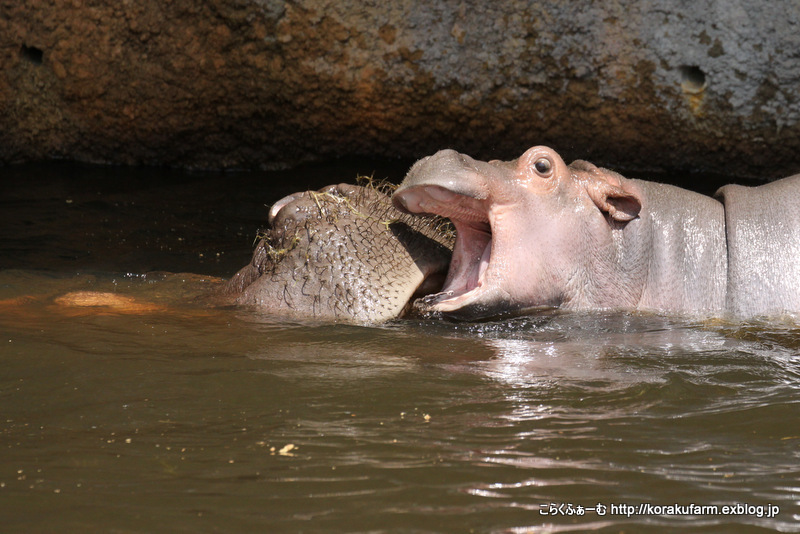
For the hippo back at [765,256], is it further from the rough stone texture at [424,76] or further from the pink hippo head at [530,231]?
the rough stone texture at [424,76]

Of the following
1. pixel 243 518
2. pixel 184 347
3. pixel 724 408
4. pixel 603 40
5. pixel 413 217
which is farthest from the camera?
pixel 603 40

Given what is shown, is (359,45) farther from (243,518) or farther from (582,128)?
(243,518)

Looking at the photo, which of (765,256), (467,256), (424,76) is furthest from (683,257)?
(424,76)

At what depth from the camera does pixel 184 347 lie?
129 inches

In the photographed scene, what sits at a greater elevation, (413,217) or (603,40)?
(603,40)

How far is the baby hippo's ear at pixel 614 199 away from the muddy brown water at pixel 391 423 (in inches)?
16.4

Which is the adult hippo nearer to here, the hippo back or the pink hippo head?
the pink hippo head

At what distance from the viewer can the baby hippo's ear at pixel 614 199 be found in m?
3.63

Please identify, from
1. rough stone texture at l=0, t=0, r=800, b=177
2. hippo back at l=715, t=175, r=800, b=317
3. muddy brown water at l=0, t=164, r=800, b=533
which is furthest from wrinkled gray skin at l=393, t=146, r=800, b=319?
rough stone texture at l=0, t=0, r=800, b=177

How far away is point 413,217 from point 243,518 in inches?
78.2

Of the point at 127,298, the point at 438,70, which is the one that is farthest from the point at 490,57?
the point at 127,298

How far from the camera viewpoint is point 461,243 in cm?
374

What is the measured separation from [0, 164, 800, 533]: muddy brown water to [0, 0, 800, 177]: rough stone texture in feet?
8.39

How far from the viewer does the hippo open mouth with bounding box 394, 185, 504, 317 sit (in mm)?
3471
